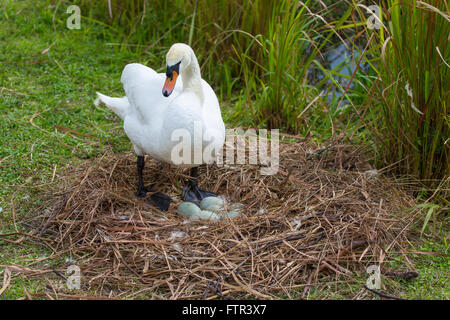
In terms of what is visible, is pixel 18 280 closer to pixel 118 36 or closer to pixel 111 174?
pixel 111 174

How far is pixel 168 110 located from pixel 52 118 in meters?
2.03

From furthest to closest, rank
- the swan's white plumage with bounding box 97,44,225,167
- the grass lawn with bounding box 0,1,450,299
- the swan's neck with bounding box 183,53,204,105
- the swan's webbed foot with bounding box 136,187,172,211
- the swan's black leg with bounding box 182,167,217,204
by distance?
the swan's black leg with bounding box 182,167,217,204, the swan's webbed foot with bounding box 136,187,172,211, the swan's neck with bounding box 183,53,204,105, the swan's white plumage with bounding box 97,44,225,167, the grass lawn with bounding box 0,1,450,299

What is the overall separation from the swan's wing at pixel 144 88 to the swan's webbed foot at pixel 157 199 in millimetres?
663

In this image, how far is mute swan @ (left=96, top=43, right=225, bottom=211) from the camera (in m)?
3.68

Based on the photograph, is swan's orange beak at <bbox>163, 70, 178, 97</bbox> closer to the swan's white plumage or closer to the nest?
the swan's white plumage

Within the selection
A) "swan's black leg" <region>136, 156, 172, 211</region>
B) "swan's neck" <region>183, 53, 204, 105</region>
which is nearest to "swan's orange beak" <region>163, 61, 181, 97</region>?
"swan's neck" <region>183, 53, 204, 105</region>

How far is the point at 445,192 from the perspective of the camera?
156 inches

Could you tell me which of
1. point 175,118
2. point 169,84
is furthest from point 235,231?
point 169,84

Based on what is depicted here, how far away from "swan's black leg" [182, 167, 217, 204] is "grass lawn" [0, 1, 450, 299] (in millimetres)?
961

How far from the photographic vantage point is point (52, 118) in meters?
5.32

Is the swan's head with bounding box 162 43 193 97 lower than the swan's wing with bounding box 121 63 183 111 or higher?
higher

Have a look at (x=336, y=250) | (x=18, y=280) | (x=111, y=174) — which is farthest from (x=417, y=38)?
(x=18, y=280)

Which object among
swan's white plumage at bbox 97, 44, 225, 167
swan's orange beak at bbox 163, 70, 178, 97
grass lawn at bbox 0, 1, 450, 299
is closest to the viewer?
grass lawn at bbox 0, 1, 450, 299

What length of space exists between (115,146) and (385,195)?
7.93 ft
